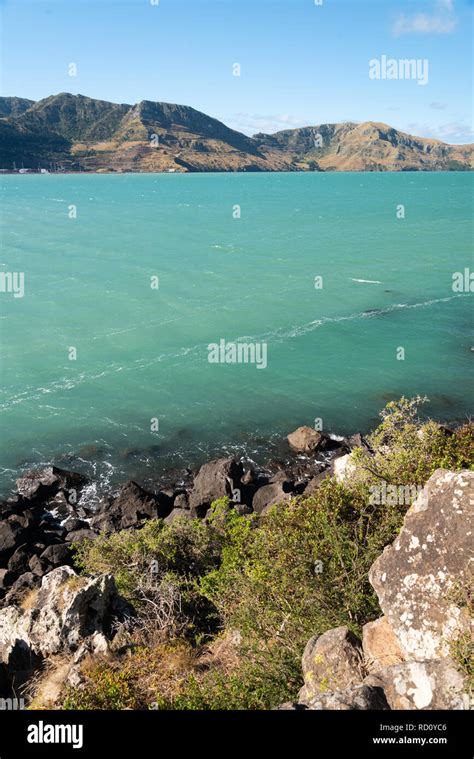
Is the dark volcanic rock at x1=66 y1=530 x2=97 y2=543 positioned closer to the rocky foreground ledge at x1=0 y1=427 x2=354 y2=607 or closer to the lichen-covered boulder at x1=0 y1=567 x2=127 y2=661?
the rocky foreground ledge at x1=0 y1=427 x2=354 y2=607

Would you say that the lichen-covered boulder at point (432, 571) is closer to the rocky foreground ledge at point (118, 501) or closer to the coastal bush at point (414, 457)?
the coastal bush at point (414, 457)


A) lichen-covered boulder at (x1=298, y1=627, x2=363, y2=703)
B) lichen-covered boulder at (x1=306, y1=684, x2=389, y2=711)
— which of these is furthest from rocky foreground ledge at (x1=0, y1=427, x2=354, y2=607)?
lichen-covered boulder at (x1=306, y1=684, x2=389, y2=711)

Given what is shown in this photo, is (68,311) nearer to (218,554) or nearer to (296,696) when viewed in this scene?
(218,554)

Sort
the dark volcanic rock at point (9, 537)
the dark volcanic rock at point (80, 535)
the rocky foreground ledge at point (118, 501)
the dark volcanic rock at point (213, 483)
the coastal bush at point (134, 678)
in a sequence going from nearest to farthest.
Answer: the coastal bush at point (134, 678), the rocky foreground ledge at point (118, 501), the dark volcanic rock at point (9, 537), the dark volcanic rock at point (80, 535), the dark volcanic rock at point (213, 483)

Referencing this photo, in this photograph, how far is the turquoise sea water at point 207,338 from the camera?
3625cm

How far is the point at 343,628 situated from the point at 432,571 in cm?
234

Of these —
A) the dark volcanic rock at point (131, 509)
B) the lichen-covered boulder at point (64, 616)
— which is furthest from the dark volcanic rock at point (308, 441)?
the lichen-covered boulder at point (64, 616)

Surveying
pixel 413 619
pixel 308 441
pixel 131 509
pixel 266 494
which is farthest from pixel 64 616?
pixel 308 441

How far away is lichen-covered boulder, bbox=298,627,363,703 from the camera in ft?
33.3

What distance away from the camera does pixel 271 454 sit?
33438 mm

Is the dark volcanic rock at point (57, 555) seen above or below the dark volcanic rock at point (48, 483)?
below

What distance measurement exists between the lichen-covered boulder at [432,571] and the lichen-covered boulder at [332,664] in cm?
Answer: 96
